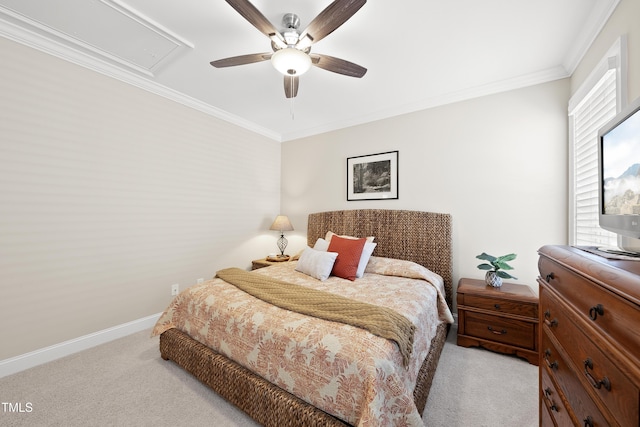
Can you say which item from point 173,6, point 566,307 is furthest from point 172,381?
point 173,6

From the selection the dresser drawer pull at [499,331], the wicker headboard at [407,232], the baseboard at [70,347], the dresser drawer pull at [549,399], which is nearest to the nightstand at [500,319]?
the dresser drawer pull at [499,331]

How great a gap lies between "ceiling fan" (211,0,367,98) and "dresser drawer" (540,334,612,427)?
6.19 ft

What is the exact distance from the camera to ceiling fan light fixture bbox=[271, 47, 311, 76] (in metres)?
1.63

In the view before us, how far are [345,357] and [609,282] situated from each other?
964mm

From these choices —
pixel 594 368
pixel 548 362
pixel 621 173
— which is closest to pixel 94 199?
pixel 594 368

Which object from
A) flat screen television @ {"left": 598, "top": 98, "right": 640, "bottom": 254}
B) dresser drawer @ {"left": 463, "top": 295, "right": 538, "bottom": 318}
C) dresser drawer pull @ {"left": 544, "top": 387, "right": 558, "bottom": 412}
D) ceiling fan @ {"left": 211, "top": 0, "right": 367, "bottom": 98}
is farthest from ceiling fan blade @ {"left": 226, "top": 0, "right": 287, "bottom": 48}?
dresser drawer @ {"left": 463, "top": 295, "right": 538, "bottom": 318}

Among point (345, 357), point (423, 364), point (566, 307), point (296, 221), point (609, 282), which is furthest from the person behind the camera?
point (296, 221)

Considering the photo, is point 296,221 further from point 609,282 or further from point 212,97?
point 609,282

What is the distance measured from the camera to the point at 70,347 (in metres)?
2.16

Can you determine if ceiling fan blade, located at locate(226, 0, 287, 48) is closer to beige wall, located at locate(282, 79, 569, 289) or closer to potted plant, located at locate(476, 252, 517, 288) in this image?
beige wall, located at locate(282, 79, 569, 289)

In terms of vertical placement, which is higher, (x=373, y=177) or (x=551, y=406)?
(x=373, y=177)

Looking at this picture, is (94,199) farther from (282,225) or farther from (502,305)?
(502,305)

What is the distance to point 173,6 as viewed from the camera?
65.9 inches

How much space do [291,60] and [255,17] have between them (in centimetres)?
30
